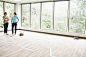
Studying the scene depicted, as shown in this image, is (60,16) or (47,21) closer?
(60,16)

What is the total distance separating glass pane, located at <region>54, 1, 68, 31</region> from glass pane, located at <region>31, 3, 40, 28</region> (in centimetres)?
157

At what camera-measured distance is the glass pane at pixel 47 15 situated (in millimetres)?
6707

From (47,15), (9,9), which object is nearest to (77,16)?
(47,15)

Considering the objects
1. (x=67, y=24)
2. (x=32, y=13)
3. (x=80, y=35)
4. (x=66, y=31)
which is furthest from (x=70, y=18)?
(x=32, y=13)

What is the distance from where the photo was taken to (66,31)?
5988 millimetres

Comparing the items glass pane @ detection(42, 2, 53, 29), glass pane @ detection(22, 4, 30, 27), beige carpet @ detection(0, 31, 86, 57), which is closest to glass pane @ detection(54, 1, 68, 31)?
glass pane @ detection(42, 2, 53, 29)

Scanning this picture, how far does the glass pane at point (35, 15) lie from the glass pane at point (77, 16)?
2.75 metres

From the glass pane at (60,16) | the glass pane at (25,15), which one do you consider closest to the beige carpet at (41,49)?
the glass pane at (60,16)

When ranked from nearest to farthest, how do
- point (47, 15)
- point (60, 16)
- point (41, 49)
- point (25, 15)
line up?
1. point (41, 49)
2. point (60, 16)
3. point (47, 15)
4. point (25, 15)

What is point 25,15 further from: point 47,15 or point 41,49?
point 41,49

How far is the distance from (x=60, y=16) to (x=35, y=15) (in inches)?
89.8

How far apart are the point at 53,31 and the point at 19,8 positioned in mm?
4229

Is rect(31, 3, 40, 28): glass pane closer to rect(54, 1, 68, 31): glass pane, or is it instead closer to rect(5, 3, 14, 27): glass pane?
rect(54, 1, 68, 31): glass pane

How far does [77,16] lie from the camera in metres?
5.63
